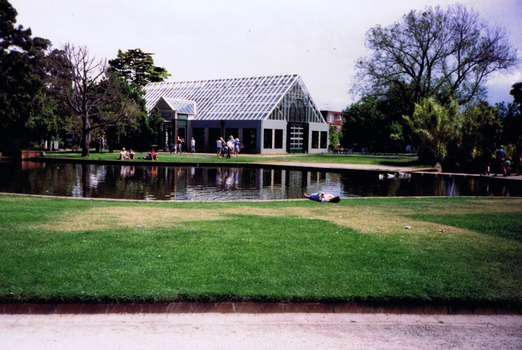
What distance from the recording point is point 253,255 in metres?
6.43

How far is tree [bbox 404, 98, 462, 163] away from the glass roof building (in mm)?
18170

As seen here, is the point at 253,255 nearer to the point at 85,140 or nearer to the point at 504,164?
the point at 504,164

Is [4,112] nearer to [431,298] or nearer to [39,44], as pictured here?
[39,44]

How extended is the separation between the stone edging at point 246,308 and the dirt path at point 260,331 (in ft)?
Answer: 0.33

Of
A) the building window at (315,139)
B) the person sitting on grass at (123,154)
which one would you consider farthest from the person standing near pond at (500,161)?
the building window at (315,139)

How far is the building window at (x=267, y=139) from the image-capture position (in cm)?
4847

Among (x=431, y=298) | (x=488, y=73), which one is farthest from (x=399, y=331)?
(x=488, y=73)

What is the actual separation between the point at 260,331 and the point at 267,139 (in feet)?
147

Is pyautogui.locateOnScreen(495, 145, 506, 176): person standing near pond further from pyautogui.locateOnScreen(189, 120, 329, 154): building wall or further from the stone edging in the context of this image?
pyautogui.locateOnScreen(189, 120, 329, 154): building wall

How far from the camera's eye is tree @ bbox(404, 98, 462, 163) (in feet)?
103

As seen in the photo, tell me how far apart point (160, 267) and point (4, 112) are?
3399 centimetres

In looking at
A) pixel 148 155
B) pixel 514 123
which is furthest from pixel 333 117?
pixel 148 155

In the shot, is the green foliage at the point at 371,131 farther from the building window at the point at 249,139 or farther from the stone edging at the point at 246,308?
the stone edging at the point at 246,308

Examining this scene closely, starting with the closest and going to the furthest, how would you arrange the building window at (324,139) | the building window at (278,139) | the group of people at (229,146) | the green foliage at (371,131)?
the group of people at (229,146) < the building window at (278,139) < the building window at (324,139) < the green foliage at (371,131)
